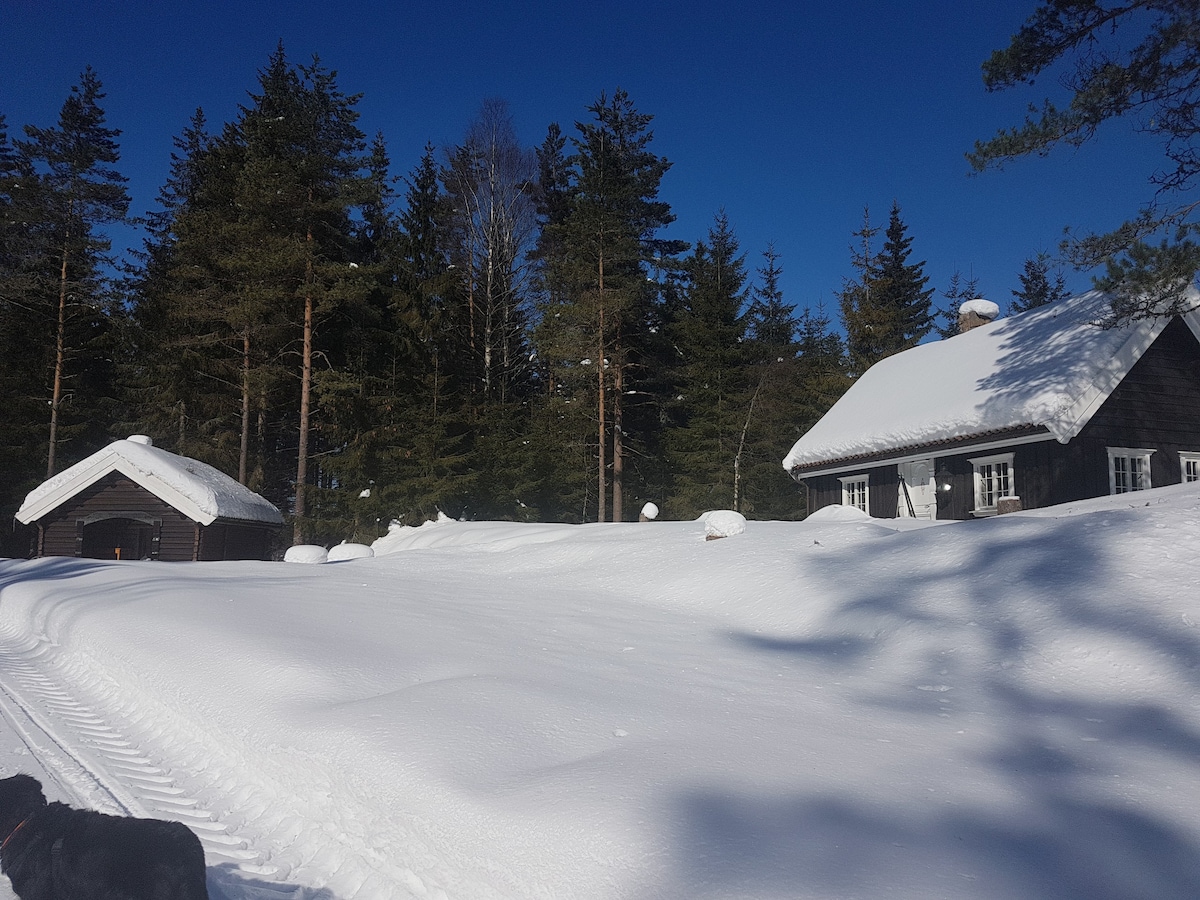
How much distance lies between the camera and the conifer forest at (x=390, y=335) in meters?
25.7

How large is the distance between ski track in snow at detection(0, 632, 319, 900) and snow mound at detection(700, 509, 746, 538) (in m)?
9.21

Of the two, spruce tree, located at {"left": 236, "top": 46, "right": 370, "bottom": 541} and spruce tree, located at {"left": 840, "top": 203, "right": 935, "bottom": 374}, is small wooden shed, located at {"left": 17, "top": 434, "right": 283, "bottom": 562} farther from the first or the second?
spruce tree, located at {"left": 840, "top": 203, "right": 935, "bottom": 374}

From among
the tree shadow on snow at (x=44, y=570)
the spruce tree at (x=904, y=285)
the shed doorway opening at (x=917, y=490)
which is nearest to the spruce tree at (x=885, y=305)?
the spruce tree at (x=904, y=285)

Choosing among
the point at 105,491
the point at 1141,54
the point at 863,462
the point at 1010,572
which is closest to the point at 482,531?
the point at 863,462

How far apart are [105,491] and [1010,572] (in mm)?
22823

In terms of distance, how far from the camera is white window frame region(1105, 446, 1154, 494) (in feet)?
52.7

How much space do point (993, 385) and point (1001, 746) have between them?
1482cm

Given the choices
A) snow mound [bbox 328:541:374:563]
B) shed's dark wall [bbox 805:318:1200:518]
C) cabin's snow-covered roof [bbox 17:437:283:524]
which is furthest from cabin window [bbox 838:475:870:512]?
cabin's snow-covered roof [bbox 17:437:283:524]

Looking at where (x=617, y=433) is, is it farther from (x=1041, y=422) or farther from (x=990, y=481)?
(x=1041, y=422)

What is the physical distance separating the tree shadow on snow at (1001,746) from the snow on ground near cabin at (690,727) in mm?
20

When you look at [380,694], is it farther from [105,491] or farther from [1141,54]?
[105,491]

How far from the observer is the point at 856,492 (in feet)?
69.6

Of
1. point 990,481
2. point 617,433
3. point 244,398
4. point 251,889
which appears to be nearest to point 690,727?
point 251,889

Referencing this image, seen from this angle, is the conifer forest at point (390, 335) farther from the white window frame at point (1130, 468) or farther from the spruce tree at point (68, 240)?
the white window frame at point (1130, 468)
